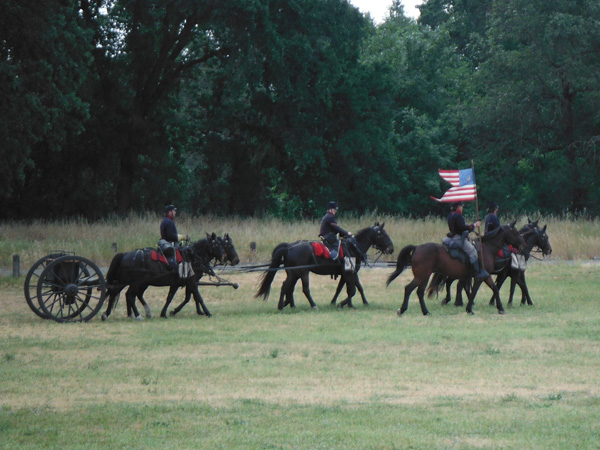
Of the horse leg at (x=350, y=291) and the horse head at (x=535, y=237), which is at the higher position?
the horse head at (x=535, y=237)

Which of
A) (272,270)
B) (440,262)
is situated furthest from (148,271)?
(440,262)

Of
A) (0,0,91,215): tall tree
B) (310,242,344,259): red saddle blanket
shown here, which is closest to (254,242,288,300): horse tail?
(310,242,344,259): red saddle blanket

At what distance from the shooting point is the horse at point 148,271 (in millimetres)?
20188

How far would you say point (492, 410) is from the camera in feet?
35.2

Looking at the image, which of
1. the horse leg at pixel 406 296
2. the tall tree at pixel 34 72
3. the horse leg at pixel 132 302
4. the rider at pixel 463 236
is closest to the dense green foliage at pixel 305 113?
the tall tree at pixel 34 72

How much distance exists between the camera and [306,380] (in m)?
12.8

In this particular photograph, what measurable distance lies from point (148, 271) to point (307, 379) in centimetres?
813

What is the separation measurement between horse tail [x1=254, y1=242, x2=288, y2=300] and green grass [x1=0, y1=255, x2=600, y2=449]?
49cm

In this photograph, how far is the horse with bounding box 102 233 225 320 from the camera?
20188 mm

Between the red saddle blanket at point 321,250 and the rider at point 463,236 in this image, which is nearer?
the rider at point 463,236

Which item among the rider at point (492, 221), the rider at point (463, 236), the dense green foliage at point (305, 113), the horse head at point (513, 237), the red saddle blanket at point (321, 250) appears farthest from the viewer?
the dense green foliage at point (305, 113)

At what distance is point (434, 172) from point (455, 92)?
718 centimetres

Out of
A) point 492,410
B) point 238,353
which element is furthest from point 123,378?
point 492,410

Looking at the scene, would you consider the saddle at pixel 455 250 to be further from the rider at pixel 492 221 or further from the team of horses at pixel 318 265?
the rider at pixel 492 221
